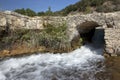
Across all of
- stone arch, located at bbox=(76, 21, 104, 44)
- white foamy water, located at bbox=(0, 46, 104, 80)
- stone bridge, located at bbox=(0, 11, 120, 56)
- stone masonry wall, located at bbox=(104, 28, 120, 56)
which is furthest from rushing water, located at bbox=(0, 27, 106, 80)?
stone arch, located at bbox=(76, 21, 104, 44)

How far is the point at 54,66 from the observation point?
28.6 ft

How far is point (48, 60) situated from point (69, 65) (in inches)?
59.5

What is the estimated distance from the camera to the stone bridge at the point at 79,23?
9.95 metres

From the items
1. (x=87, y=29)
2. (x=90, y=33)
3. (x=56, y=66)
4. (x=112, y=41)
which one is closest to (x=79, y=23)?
(x=87, y=29)

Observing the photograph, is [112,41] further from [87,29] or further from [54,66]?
Result: [87,29]

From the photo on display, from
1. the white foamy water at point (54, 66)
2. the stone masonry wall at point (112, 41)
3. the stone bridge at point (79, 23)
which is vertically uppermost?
the stone bridge at point (79, 23)

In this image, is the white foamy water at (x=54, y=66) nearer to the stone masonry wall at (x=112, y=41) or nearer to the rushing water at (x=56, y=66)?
the rushing water at (x=56, y=66)

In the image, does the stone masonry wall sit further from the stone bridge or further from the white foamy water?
the white foamy water

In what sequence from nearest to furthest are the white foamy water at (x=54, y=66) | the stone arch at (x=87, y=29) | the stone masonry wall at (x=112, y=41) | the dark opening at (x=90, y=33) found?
the white foamy water at (x=54, y=66) → the stone masonry wall at (x=112, y=41) → the stone arch at (x=87, y=29) → the dark opening at (x=90, y=33)

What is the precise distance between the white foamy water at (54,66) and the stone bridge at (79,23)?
3.32 feet

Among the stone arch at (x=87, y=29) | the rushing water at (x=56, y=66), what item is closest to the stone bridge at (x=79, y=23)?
the stone arch at (x=87, y=29)

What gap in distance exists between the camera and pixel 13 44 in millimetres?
11680

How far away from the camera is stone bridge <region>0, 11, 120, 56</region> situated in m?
9.95

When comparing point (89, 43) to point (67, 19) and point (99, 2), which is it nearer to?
point (67, 19)
